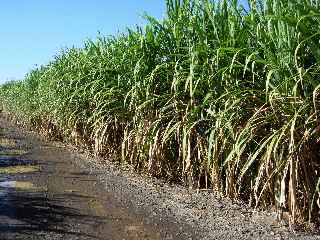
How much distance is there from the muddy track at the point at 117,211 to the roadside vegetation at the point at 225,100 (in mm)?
163

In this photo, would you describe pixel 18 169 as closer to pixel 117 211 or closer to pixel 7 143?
pixel 117 211

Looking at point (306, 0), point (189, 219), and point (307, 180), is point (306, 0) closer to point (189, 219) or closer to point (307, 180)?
point (307, 180)

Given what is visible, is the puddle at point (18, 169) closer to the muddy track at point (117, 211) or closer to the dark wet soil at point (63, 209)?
the dark wet soil at point (63, 209)

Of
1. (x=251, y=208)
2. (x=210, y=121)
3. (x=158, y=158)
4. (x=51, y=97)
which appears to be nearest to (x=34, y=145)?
(x=51, y=97)

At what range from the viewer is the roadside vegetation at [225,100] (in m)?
3.21

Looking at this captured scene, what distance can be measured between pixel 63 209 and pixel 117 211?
0.47 metres

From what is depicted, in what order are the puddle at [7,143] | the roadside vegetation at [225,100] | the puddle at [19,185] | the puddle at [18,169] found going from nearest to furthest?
1. the roadside vegetation at [225,100]
2. the puddle at [19,185]
3. the puddle at [18,169]
4. the puddle at [7,143]

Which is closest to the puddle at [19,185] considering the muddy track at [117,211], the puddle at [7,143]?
the muddy track at [117,211]

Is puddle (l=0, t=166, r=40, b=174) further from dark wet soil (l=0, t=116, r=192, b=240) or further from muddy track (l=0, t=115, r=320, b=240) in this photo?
muddy track (l=0, t=115, r=320, b=240)

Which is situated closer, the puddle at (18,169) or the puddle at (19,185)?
the puddle at (19,185)

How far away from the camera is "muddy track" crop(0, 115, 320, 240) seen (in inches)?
142

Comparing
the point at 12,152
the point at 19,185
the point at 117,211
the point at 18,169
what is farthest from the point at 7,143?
the point at 117,211

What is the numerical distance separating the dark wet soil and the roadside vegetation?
614 millimetres

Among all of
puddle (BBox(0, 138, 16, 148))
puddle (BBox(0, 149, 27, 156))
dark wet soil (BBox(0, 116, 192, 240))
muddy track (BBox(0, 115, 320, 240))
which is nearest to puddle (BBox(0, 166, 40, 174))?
dark wet soil (BBox(0, 116, 192, 240))
